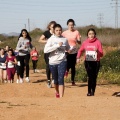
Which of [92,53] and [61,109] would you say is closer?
[61,109]

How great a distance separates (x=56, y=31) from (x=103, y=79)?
6.41m

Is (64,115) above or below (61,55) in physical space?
below

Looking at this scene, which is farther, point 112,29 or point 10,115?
point 112,29

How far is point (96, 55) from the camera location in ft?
33.0

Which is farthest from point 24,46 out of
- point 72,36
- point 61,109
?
point 61,109

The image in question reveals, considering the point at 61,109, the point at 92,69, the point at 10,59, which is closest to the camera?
the point at 61,109

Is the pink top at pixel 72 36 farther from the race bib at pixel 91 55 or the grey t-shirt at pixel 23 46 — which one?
the grey t-shirt at pixel 23 46

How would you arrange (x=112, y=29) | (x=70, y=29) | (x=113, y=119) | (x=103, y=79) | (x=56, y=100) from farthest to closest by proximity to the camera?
(x=112, y=29), (x=103, y=79), (x=70, y=29), (x=56, y=100), (x=113, y=119)

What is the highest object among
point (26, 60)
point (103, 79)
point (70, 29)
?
point (70, 29)

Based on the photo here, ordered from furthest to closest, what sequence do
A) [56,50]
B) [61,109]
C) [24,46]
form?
[24,46] < [56,50] < [61,109]

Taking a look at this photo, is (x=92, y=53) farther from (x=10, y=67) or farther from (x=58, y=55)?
(x=10, y=67)

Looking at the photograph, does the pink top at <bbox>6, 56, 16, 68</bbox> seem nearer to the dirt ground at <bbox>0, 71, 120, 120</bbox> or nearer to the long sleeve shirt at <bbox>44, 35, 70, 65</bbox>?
the long sleeve shirt at <bbox>44, 35, 70, 65</bbox>

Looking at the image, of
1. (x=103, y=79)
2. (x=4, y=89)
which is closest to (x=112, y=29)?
(x=103, y=79)

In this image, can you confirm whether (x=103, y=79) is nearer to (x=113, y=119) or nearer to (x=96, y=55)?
(x=96, y=55)
